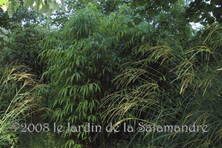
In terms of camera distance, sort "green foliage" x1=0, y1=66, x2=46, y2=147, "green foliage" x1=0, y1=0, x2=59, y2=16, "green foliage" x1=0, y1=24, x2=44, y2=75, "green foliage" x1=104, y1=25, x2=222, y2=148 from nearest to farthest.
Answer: "green foliage" x1=104, y1=25, x2=222, y2=148, "green foliage" x1=0, y1=0, x2=59, y2=16, "green foliage" x1=0, y1=66, x2=46, y2=147, "green foliage" x1=0, y1=24, x2=44, y2=75

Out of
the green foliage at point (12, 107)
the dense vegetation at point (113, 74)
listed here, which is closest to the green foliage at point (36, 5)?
the dense vegetation at point (113, 74)

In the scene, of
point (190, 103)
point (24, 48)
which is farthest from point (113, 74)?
point (24, 48)

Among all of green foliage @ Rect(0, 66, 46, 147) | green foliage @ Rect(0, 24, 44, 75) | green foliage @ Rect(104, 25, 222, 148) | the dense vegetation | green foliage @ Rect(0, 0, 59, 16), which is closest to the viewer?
green foliage @ Rect(104, 25, 222, 148)

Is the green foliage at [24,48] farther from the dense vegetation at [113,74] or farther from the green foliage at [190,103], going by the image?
the green foliage at [190,103]

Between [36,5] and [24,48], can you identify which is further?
[24,48]

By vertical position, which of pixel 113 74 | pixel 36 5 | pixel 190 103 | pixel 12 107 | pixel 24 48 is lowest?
pixel 12 107

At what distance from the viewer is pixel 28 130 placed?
3154 mm

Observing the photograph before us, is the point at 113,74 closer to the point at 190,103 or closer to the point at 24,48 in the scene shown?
the point at 190,103

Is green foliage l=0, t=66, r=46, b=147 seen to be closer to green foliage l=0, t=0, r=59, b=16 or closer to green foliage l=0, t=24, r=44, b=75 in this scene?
→ green foliage l=0, t=24, r=44, b=75

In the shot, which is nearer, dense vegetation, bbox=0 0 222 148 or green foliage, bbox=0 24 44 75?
dense vegetation, bbox=0 0 222 148

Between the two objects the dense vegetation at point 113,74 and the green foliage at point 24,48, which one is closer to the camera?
the dense vegetation at point 113,74

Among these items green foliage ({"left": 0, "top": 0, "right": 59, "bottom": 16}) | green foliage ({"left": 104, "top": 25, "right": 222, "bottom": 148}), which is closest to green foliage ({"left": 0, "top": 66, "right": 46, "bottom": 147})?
green foliage ({"left": 0, "top": 0, "right": 59, "bottom": 16})

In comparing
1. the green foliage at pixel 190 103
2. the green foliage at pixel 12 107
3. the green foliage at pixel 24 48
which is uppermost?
the green foliage at pixel 24 48

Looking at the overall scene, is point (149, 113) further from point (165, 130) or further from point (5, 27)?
point (5, 27)
